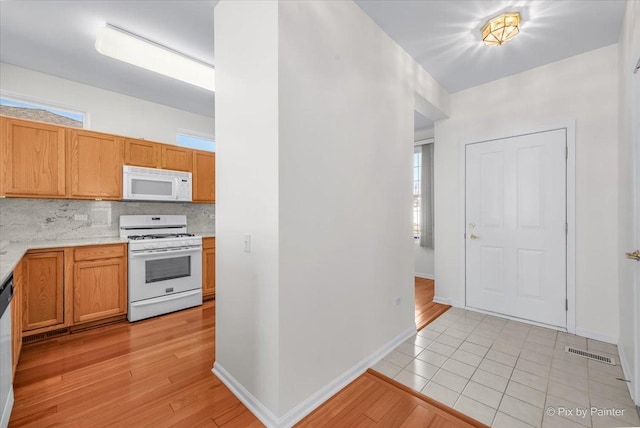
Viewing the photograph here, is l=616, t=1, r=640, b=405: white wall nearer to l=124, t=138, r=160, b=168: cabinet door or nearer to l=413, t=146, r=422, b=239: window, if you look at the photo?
l=413, t=146, r=422, b=239: window

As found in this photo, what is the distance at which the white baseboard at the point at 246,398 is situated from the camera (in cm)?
157

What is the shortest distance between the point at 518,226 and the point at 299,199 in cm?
287

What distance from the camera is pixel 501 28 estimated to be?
2240 mm

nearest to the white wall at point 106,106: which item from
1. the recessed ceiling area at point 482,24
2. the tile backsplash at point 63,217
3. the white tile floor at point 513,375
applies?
the tile backsplash at point 63,217

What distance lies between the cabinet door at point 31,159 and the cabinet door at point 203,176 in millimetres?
1459

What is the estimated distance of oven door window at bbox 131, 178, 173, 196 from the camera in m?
3.43

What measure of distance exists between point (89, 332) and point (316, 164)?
122 inches

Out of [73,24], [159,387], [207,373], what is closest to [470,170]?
[207,373]

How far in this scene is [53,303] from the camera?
268 centimetres

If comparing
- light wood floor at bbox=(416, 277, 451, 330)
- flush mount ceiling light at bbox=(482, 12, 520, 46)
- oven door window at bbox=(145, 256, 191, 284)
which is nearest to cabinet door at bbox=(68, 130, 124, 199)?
oven door window at bbox=(145, 256, 191, 284)

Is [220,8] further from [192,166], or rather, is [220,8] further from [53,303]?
[53,303]

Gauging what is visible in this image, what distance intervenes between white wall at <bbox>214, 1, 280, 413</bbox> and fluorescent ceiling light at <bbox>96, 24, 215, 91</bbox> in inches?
40.4

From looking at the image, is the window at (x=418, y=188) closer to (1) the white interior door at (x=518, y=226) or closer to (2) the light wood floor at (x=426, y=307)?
(2) the light wood floor at (x=426, y=307)

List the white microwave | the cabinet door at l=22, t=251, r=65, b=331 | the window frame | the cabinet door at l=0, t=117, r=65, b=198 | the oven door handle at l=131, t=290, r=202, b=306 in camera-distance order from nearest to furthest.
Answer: the cabinet door at l=22, t=251, r=65, b=331
the cabinet door at l=0, t=117, r=65, b=198
the window frame
the oven door handle at l=131, t=290, r=202, b=306
the white microwave
